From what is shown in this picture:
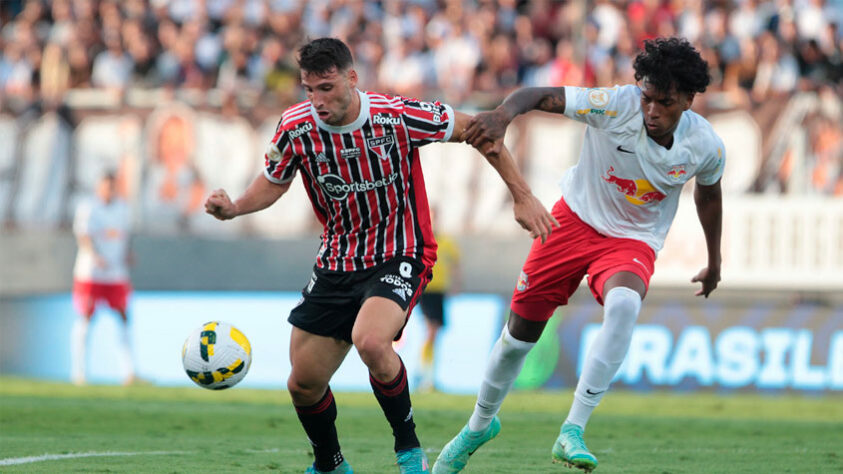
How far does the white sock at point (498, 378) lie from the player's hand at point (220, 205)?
159cm

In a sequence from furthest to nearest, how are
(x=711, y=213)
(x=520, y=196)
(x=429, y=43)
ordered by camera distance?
(x=429, y=43)
(x=711, y=213)
(x=520, y=196)

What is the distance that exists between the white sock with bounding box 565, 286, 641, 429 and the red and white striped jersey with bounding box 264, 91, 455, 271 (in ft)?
3.31

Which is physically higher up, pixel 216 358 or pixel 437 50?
pixel 437 50

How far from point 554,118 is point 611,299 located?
9.68 m

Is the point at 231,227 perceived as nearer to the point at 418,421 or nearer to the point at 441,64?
the point at 441,64

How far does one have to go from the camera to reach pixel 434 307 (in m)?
14.2

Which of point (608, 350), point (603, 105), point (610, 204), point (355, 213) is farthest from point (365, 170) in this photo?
point (608, 350)

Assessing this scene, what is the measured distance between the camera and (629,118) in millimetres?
6180

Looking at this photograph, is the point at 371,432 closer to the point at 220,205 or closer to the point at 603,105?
the point at 220,205

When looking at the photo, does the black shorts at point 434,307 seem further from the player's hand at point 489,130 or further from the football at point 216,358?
the player's hand at point 489,130

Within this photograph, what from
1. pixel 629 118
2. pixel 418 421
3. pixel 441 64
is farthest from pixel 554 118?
pixel 629 118

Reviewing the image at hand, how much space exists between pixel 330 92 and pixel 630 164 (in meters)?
1.68

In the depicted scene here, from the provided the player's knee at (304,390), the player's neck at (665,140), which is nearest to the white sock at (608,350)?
the player's neck at (665,140)

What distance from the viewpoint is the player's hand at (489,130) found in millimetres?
5750
